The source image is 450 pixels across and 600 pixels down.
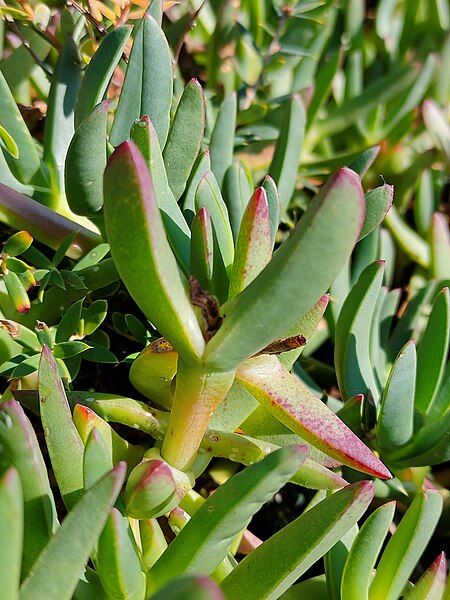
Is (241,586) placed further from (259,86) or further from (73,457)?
(259,86)

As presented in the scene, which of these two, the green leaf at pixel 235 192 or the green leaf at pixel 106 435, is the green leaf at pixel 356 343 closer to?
the green leaf at pixel 235 192

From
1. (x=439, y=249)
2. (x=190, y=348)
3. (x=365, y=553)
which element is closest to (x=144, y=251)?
(x=190, y=348)

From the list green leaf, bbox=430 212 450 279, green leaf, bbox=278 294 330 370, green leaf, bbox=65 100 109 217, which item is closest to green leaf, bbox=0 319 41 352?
green leaf, bbox=65 100 109 217

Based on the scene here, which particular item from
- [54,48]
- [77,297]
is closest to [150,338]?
[77,297]

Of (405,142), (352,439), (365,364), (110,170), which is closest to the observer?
(110,170)

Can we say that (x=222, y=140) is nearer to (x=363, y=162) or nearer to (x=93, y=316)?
(x=363, y=162)

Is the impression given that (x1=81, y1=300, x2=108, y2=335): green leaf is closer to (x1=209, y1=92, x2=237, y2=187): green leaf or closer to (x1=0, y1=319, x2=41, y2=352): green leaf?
(x1=0, y1=319, x2=41, y2=352): green leaf

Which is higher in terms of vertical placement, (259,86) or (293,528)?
(259,86)
